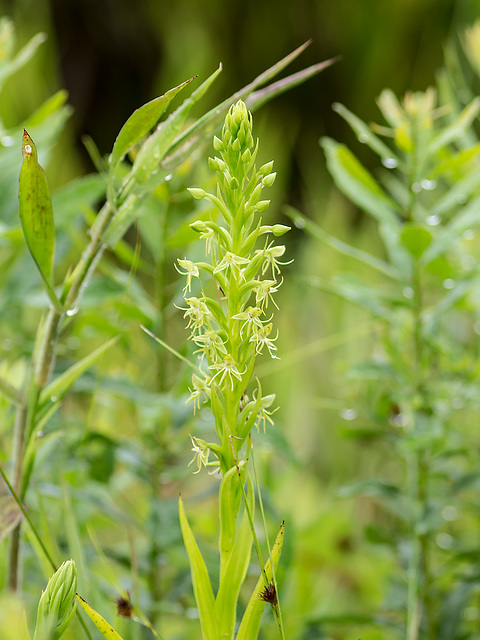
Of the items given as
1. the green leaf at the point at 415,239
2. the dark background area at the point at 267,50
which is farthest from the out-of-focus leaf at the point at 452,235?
the dark background area at the point at 267,50

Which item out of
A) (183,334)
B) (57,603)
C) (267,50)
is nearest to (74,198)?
(57,603)

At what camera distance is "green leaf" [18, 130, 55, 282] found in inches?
8.7

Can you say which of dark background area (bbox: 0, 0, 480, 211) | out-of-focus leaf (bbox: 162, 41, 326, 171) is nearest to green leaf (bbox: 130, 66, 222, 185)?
out-of-focus leaf (bbox: 162, 41, 326, 171)

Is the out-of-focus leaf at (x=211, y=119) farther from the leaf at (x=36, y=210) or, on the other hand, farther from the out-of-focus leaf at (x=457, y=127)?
the out-of-focus leaf at (x=457, y=127)

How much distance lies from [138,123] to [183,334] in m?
0.64

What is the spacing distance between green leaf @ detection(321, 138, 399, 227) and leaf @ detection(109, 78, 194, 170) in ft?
0.59

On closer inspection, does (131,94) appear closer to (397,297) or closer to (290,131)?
(290,131)

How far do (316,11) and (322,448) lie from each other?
1.09 metres

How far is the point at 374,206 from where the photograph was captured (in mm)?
401

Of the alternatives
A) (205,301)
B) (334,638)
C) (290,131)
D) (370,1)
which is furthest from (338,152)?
(370,1)

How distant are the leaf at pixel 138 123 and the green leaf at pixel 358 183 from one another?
0.18 metres

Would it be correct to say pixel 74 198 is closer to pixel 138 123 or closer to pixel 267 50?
pixel 138 123

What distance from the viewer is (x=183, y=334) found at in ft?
2.84

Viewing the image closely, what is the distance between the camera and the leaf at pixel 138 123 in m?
0.23
